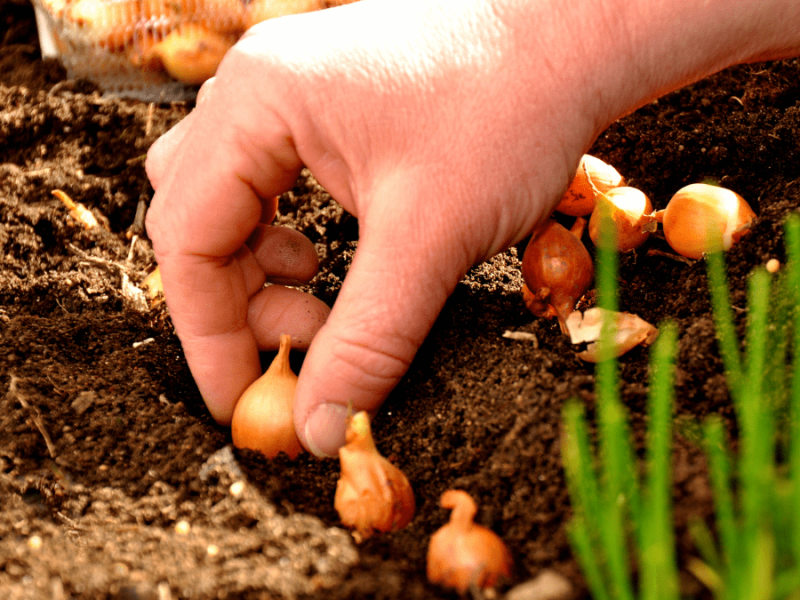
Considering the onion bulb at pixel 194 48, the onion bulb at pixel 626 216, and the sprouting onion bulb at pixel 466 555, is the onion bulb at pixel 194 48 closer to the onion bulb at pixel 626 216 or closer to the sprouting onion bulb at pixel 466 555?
the onion bulb at pixel 626 216

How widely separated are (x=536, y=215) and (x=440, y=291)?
18 cm

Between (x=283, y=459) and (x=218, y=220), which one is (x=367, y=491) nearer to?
(x=283, y=459)

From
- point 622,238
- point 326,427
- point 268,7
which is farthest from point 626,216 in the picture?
point 268,7

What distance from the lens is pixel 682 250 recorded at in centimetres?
107

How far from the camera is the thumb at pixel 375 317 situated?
33.8 inches

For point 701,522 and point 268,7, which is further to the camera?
point 268,7

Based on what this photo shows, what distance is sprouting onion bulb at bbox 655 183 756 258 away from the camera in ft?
3.27

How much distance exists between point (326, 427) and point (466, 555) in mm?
324

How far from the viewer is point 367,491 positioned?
2.47 ft

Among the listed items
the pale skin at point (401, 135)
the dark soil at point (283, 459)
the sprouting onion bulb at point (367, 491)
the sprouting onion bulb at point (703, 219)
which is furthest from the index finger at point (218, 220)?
the sprouting onion bulb at point (703, 219)

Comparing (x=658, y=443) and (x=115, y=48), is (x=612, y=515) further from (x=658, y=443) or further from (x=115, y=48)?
(x=115, y=48)

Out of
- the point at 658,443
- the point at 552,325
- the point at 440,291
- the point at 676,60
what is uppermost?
the point at 676,60

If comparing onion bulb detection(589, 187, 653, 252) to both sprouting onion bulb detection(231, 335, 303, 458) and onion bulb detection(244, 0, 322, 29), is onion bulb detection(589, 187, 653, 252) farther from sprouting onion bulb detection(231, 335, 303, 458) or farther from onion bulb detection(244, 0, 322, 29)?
onion bulb detection(244, 0, 322, 29)

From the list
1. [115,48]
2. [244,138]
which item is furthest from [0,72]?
[244,138]
